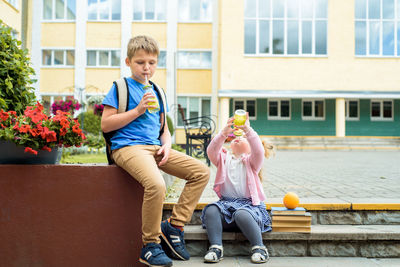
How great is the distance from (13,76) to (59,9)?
2136 cm

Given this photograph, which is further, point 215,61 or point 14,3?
point 215,61

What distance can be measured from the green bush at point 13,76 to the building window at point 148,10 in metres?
19.4

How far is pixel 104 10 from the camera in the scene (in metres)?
22.2

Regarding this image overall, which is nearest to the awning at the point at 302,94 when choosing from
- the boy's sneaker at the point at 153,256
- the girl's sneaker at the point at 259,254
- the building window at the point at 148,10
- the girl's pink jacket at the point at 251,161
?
the building window at the point at 148,10

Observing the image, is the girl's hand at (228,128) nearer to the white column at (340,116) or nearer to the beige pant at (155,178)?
the beige pant at (155,178)

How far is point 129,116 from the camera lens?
2896 mm

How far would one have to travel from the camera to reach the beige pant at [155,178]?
279 cm

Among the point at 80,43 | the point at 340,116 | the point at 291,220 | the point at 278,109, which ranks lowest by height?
the point at 291,220

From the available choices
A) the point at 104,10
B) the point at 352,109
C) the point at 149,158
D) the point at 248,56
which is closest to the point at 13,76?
the point at 149,158

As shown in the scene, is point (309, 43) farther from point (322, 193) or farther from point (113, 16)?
point (322, 193)

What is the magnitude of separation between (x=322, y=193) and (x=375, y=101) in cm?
2058

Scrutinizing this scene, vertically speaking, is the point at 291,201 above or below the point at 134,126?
below

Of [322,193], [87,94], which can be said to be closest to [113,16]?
[87,94]

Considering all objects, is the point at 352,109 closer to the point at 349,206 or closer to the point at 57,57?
the point at 57,57
